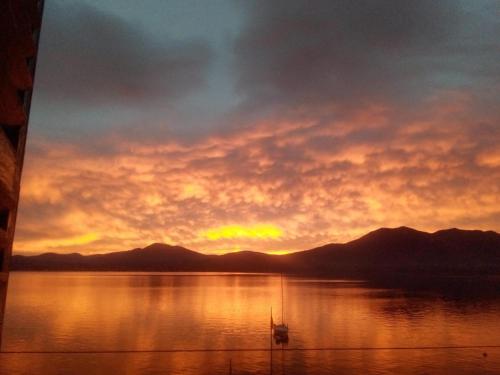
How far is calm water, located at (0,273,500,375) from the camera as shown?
4269 centimetres

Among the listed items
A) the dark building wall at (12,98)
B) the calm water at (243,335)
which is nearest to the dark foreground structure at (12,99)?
the dark building wall at (12,98)

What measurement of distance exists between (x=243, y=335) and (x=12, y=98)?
61.8 metres

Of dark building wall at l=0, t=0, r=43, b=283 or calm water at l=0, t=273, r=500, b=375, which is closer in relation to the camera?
dark building wall at l=0, t=0, r=43, b=283

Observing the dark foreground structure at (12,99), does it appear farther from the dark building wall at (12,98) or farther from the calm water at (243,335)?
the calm water at (243,335)

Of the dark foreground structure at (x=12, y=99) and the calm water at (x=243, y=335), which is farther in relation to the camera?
the calm water at (x=243, y=335)

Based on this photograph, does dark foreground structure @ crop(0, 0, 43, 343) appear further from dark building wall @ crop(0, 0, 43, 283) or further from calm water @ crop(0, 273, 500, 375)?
calm water @ crop(0, 273, 500, 375)

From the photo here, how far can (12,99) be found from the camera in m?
4.09

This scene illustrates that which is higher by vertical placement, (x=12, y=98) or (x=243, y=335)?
(x=12, y=98)

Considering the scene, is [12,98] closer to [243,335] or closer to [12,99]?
[12,99]

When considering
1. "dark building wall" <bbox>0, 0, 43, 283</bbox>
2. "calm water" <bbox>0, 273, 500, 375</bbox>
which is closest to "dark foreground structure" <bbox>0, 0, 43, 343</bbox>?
"dark building wall" <bbox>0, 0, 43, 283</bbox>

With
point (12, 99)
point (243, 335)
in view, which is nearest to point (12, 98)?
point (12, 99)

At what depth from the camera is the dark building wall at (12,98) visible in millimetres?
3746

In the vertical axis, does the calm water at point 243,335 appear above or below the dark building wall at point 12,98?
below

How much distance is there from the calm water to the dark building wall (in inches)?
461
